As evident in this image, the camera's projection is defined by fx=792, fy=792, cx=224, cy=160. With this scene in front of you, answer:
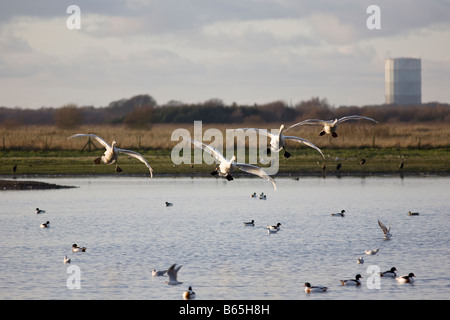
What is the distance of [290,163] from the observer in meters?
53.9

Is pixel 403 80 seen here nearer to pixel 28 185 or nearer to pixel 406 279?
pixel 28 185

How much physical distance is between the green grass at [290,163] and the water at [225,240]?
4118 millimetres

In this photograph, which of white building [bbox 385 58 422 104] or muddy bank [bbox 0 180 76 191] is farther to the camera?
white building [bbox 385 58 422 104]

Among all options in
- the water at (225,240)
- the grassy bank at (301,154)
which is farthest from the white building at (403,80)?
the water at (225,240)

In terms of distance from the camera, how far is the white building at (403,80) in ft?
502

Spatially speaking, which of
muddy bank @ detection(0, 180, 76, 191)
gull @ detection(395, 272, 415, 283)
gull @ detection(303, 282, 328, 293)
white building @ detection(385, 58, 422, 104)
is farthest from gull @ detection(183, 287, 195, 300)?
white building @ detection(385, 58, 422, 104)

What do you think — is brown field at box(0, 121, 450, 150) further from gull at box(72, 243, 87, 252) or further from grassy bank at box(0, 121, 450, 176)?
gull at box(72, 243, 87, 252)

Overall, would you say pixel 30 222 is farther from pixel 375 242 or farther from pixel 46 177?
pixel 46 177

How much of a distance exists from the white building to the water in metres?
109

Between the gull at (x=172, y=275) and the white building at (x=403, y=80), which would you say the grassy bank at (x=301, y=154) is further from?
the white building at (x=403, y=80)

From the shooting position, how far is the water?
2108cm

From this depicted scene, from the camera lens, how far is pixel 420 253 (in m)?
25.6
